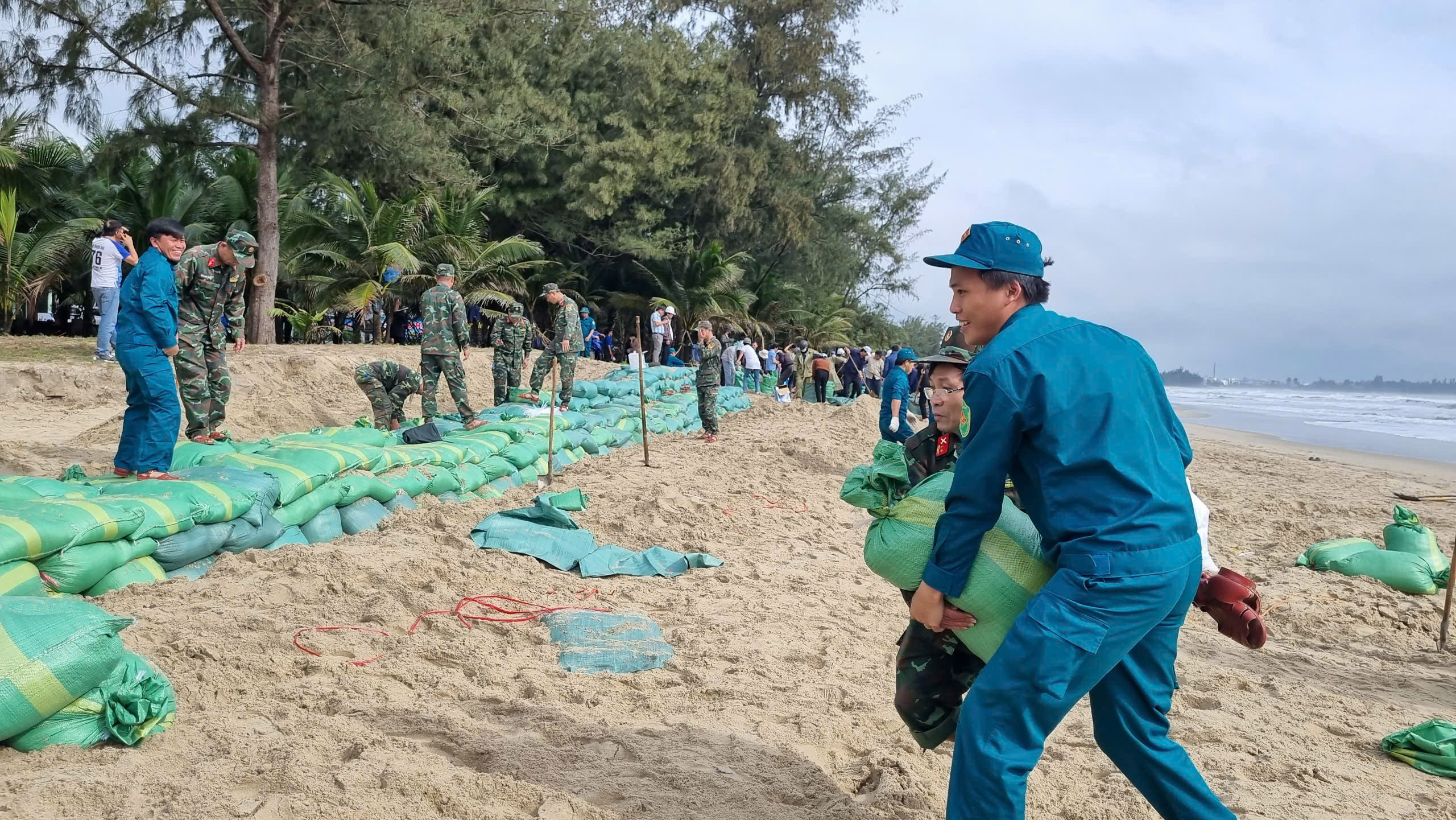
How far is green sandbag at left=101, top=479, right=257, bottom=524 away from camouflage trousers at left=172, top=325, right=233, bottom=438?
63.1 inches

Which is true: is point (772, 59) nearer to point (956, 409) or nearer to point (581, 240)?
point (581, 240)

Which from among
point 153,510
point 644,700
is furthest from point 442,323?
point 644,700

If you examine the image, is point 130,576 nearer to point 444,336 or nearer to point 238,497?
point 238,497

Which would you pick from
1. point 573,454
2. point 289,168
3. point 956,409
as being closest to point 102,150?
point 289,168

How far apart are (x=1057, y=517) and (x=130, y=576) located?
13.1 feet

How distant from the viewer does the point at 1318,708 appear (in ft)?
12.7

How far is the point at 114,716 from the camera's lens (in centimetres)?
278

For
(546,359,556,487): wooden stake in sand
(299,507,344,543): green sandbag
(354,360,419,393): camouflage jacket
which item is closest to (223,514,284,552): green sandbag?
(299,507,344,543): green sandbag

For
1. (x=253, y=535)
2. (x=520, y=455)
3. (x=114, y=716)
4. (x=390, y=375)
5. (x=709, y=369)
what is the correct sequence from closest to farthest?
1. (x=114, y=716)
2. (x=253, y=535)
3. (x=520, y=455)
4. (x=390, y=375)
5. (x=709, y=369)

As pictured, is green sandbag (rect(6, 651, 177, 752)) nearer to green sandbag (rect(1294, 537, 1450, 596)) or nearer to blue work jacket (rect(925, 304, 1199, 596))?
blue work jacket (rect(925, 304, 1199, 596))

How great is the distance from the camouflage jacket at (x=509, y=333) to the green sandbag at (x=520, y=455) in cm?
288

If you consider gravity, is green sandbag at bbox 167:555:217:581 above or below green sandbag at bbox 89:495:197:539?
below

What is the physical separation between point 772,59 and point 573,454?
71.2 feet

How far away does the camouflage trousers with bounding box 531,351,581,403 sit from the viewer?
1077 cm
